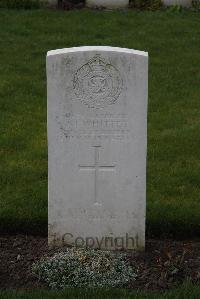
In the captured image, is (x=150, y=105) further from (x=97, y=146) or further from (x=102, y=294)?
(x=102, y=294)

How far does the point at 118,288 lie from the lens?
504 centimetres

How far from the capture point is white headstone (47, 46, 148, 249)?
5.33 meters

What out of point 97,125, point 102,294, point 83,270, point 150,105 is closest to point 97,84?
point 97,125

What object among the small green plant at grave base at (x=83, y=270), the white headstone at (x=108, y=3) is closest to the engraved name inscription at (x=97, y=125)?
the small green plant at grave base at (x=83, y=270)

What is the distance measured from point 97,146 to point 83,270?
2.97 ft

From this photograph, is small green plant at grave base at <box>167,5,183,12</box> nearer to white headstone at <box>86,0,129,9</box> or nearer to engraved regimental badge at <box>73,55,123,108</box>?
white headstone at <box>86,0,129,9</box>

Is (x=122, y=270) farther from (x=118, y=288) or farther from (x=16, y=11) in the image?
(x=16, y=11)

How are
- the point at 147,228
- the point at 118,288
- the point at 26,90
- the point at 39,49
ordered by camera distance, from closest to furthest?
the point at 118,288 < the point at 147,228 < the point at 26,90 < the point at 39,49

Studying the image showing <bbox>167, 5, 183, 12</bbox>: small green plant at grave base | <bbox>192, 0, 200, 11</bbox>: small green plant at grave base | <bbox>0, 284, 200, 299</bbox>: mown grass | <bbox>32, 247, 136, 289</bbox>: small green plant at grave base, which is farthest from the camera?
<bbox>192, 0, 200, 11</bbox>: small green plant at grave base

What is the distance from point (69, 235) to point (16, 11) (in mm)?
8524

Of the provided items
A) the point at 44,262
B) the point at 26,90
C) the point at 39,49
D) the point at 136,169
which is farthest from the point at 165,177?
the point at 39,49

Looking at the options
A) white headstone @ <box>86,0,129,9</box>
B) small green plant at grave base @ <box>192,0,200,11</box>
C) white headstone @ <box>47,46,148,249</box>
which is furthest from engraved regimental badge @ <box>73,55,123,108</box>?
small green plant at grave base @ <box>192,0,200,11</box>

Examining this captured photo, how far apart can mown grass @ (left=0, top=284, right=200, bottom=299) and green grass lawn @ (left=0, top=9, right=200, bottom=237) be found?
3.65 ft

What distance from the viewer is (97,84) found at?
538 centimetres
